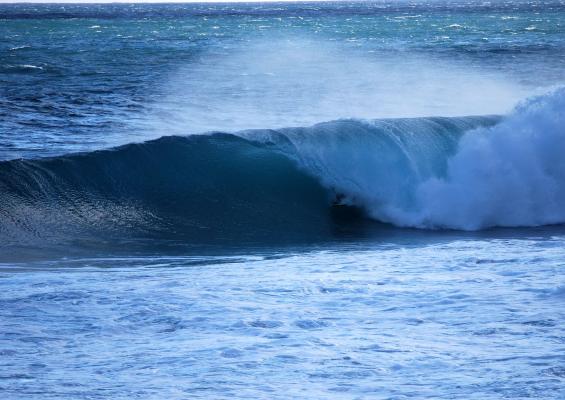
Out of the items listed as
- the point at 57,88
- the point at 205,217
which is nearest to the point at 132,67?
the point at 57,88

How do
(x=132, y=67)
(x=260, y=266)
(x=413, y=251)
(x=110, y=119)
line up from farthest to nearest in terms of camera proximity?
(x=132, y=67) < (x=110, y=119) < (x=413, y=251) < (x=260, y=266)

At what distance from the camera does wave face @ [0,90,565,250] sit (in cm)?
1026

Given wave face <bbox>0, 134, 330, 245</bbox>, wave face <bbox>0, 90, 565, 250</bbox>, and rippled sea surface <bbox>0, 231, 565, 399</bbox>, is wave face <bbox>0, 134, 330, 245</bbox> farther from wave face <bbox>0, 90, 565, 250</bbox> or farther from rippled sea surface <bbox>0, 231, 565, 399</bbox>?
rippled sea surface <bbox>0, 231, 565, 399</bbox>

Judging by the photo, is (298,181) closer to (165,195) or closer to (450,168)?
(165,195)

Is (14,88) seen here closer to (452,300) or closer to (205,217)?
(205,217)

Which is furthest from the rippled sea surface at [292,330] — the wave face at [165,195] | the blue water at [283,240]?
the wave face at [165,195]

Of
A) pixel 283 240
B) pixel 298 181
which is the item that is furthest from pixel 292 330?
pixel 298 181

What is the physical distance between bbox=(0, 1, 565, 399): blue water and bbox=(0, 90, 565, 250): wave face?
1.2 inches

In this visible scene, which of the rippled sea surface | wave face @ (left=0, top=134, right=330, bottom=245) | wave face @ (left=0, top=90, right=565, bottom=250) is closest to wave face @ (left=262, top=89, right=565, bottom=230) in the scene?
wave face @ (left=0, top=90, right=565, bottom=250)

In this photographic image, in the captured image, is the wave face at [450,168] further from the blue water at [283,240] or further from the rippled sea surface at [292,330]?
the rippled sea surface at [292,330]

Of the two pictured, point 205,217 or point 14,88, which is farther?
point 14,88

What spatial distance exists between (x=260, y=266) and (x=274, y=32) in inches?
1910

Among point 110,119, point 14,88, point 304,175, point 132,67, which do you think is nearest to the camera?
point 304,175

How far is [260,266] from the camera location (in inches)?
309
